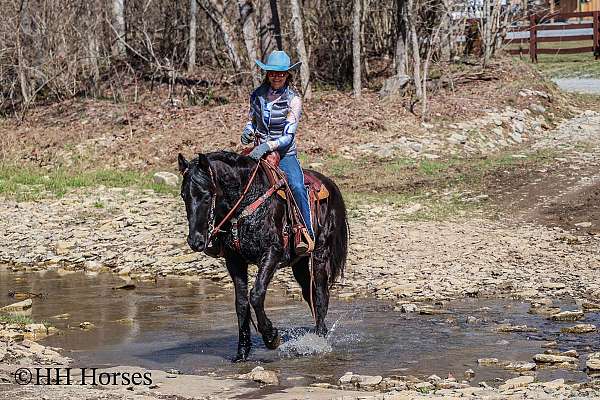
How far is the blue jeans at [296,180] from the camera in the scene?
974 centimetres

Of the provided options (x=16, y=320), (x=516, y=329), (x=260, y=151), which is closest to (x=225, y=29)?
(x=16, y=320)

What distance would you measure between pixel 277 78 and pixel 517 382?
137 inches

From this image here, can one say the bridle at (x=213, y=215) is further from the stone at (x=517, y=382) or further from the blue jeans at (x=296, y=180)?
the stone at (x=517, y=382)

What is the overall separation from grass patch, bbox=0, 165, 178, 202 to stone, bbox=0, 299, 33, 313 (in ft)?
19.2

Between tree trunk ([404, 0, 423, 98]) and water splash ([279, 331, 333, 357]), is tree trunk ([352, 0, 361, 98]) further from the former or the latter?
water splash ([279, 331, 333, 357])

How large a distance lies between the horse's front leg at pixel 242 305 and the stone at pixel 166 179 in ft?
32.6

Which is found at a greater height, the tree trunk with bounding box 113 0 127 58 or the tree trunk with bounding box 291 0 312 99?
the tree trunk with bounding box 113 0 127 58

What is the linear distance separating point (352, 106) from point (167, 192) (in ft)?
25.1

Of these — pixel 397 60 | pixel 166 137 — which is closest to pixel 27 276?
pixel 166 137

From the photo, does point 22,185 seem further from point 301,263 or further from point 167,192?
point 301,263

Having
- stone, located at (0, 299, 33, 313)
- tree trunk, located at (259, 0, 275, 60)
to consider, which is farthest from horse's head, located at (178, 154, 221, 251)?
tree trunk, located at (259, 0, 275, 60)

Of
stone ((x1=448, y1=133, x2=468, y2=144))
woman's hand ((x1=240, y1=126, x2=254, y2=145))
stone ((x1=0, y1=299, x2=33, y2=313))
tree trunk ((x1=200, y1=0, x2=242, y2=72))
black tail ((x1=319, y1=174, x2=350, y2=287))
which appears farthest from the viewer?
tree trunk ((x1=200, y1=0, x2=242, y2=72))

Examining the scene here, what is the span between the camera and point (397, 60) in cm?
2658

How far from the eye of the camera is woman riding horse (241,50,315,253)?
950 centimetres
